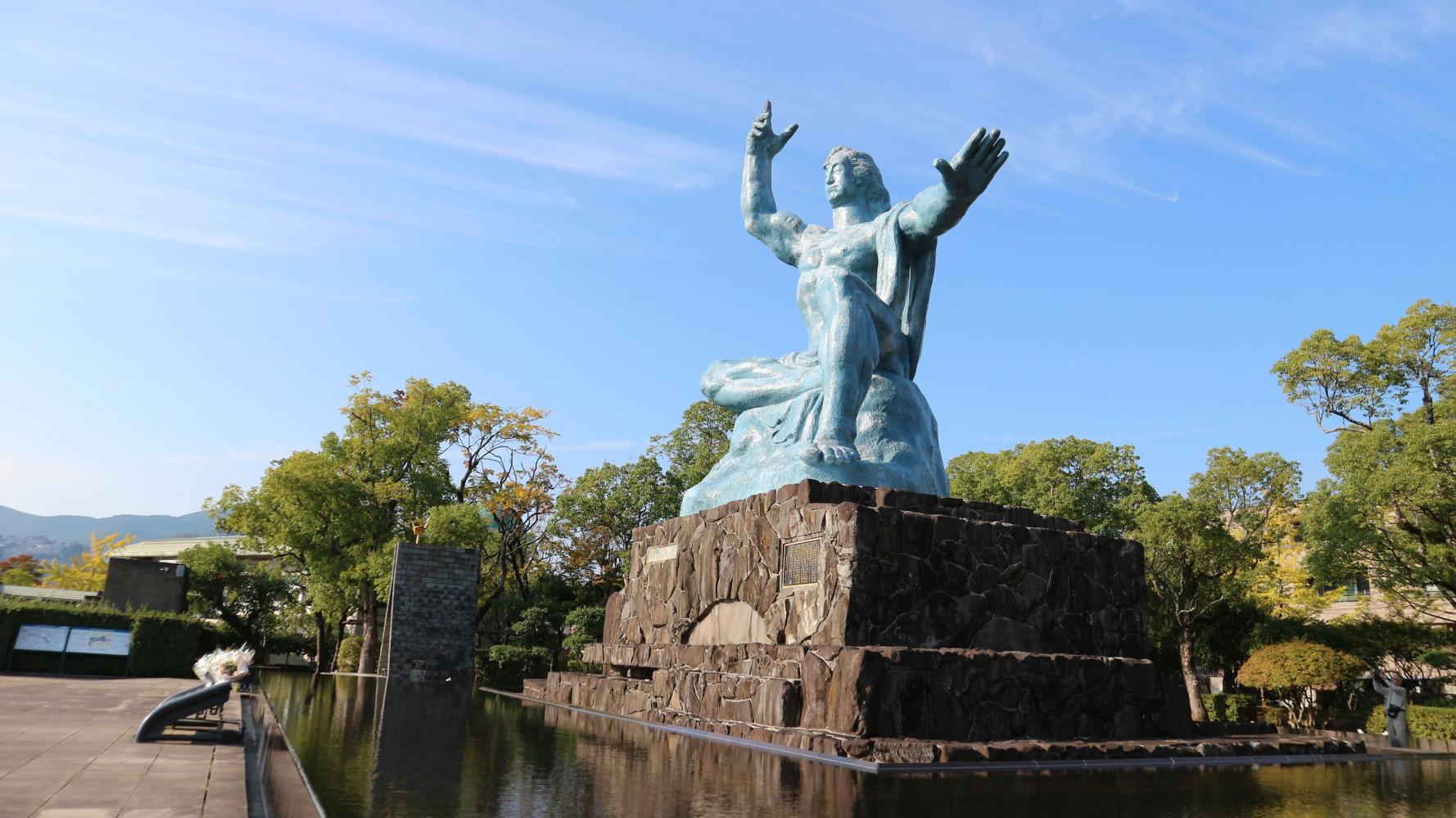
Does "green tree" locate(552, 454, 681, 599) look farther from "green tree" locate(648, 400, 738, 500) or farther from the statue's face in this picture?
the statue's face

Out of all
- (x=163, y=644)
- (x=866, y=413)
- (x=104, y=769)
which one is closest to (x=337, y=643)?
(x=163, y=644)

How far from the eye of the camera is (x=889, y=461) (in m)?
9.10

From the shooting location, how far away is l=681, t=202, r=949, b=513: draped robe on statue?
9023 millimetres

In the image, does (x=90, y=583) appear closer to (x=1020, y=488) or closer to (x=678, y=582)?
(x=1020, y=488)

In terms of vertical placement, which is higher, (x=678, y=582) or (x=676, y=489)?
(x=676, y=489)

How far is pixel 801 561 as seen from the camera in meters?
7.64

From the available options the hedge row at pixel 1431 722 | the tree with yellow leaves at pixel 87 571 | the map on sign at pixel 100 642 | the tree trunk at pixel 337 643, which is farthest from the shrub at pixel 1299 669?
the tree with yellow leaves at pixel 87 571

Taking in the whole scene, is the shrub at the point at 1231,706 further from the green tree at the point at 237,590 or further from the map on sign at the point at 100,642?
the green tree at the point at 237,590

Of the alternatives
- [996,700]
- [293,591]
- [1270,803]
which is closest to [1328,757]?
[996,700]

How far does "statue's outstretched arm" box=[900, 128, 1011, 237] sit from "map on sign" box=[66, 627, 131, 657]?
12.7m

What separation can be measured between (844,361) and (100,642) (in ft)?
39.9

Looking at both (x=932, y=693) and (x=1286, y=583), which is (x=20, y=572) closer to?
(x=1286, y=583)

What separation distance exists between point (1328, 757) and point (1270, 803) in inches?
121

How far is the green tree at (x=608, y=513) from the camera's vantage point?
2400cm
